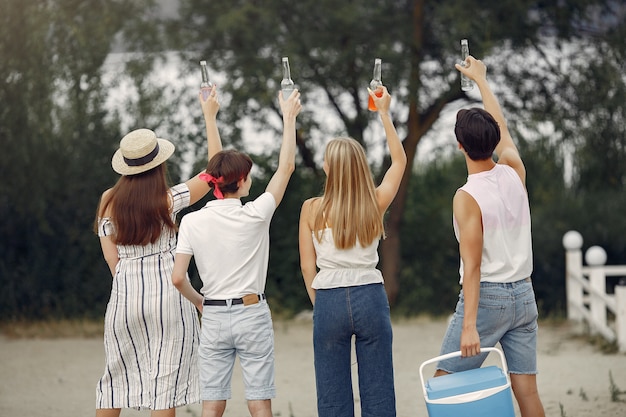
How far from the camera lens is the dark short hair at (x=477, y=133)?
379cm

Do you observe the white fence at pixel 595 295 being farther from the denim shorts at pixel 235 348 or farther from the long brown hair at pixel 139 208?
the long brown hair at pixel 139 208

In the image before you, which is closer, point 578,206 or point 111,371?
point 111,371

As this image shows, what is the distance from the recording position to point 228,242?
403 centimetres

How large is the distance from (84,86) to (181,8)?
1377 mm

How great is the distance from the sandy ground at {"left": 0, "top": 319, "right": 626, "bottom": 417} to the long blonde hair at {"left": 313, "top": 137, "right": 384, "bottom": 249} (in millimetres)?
2316

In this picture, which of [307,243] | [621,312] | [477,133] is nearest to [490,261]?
[477,133]

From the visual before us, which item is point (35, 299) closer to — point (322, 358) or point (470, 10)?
point (470, 10)

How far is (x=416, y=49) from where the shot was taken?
10.5 metres

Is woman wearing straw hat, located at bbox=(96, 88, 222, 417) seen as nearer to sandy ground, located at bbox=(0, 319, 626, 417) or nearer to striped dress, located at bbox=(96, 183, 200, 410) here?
striped dress, located at bbox=(96, 183, 200, 410)

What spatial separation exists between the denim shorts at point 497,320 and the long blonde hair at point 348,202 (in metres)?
0.47

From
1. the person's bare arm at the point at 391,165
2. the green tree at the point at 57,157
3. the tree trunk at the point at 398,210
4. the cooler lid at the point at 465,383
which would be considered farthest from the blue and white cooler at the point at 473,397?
the green tree at the point at 57,157

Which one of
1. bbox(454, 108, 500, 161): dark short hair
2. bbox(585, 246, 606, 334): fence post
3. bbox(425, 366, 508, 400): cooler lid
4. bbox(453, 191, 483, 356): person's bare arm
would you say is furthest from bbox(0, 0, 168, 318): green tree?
bbox(425, 366, 508, 400): cooler lid

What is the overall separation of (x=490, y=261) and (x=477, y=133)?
0.48 m

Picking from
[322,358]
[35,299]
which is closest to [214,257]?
[322,358]
